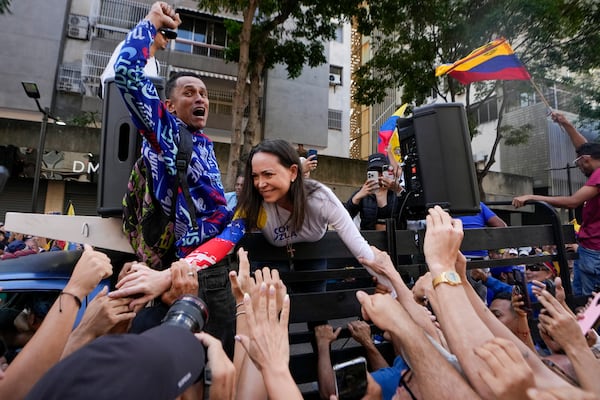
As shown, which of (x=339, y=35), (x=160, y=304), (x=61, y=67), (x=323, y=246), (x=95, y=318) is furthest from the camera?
(x=339, y=35)

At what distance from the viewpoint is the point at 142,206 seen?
6.50 feet

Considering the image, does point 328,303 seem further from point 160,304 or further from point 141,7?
point 141,7

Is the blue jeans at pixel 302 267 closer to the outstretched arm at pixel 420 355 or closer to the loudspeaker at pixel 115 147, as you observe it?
the loudspeaker at pixel 115 147

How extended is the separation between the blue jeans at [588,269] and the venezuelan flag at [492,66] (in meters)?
2.35

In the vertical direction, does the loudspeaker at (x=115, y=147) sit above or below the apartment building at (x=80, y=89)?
below

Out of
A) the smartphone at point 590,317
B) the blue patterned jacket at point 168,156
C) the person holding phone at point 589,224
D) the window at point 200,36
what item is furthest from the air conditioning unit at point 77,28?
the smartphone at point 590,317

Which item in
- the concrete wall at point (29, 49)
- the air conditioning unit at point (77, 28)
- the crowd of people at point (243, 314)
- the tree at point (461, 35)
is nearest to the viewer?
the crowd of people at point (243, 314)

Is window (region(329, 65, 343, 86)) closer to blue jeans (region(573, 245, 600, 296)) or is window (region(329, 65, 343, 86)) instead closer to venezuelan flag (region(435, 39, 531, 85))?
venezuelan flag (region(435, 39, 531, 85))

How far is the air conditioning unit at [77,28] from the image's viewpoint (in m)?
14.0

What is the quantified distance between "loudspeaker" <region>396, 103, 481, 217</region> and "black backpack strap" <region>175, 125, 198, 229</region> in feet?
5.67

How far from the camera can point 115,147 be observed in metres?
2.25

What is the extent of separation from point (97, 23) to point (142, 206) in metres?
15.4

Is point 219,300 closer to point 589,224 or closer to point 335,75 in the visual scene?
point 589,224

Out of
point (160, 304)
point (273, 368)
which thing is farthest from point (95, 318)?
point (273, 368)
